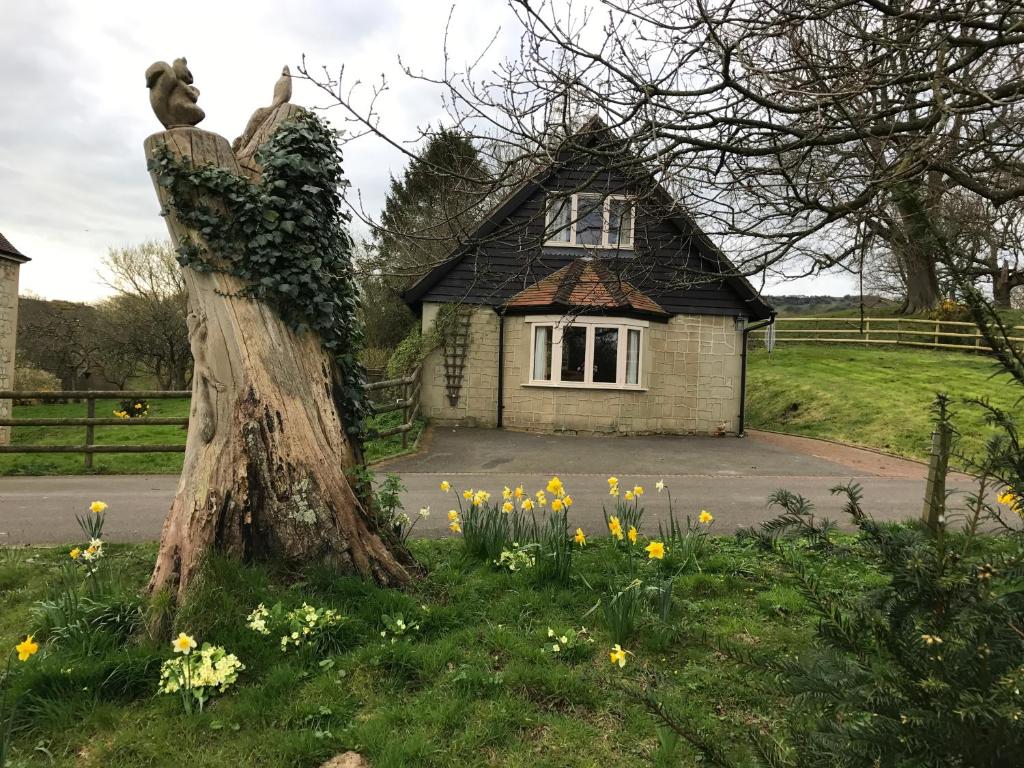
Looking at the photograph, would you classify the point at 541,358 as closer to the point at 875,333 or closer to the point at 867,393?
the point at 867,393

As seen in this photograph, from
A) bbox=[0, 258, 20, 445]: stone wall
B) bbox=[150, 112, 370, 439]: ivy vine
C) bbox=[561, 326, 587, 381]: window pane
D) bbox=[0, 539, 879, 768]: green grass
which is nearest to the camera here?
bbox=[0, 539, 879, 768]: green grass

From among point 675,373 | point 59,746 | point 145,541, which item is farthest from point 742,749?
point 675,373

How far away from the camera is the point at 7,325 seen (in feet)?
52.3

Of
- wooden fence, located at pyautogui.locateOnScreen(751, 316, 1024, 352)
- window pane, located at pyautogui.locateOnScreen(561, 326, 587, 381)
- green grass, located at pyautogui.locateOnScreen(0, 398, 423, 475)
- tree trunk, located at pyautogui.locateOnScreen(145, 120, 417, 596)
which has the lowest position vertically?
green grass, located at pyautogui.locateOnScreen(0, 398, 423, 475)

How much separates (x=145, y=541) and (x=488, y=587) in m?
3.51

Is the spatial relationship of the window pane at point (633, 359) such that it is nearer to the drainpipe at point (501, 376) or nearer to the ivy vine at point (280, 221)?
the drainpipe at point (501, 376)

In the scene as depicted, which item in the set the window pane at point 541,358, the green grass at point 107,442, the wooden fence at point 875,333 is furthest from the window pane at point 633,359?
the wooden fence at point 875,333

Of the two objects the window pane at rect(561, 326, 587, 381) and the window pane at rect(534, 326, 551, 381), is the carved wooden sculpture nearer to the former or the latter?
the window pane at rect(534, 326, 551, 381)

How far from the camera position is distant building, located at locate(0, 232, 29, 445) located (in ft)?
51.5

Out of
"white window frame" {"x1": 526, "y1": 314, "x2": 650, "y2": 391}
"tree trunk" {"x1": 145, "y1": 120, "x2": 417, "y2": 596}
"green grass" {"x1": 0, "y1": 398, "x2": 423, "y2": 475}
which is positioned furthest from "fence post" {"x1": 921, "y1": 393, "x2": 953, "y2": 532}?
"white window frame" {"x1": 526, "y1": 314, "x2": 650, "y2": 391}

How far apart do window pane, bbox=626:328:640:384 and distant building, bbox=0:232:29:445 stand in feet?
52.4

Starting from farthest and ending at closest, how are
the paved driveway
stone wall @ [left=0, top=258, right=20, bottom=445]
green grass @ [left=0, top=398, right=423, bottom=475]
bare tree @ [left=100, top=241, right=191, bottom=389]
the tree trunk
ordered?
bare tree @ [left=100, top=241, right=191, bottom=389] → stone wall @ [left=0, top=258, right=20, bottom=445] → green grass @ [left=0, top=398, right=423, bottom=475] → the paved driveway → the tree trunk

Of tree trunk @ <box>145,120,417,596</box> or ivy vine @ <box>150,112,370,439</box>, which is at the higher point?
ivy vine @ <box>150,112,370,439</box>

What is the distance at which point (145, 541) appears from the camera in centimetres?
551
